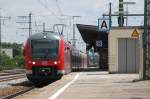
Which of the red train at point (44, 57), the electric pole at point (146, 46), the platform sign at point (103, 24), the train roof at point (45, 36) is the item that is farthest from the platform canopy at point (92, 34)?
the electric pole at point (146, 46)

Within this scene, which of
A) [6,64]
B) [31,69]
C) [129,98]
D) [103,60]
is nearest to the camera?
[129,98]

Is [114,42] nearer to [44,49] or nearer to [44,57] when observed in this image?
[44,49]

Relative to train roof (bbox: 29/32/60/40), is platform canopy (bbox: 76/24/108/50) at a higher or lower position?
→ higher

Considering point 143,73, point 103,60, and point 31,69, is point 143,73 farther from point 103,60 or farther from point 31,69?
point 103,60

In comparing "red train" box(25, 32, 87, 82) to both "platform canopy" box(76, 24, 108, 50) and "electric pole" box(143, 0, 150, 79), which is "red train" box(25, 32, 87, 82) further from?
"platform canopy" box(76, 24, 108, 50)

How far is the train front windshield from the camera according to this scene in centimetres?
3397

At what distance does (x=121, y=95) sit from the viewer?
2089cm

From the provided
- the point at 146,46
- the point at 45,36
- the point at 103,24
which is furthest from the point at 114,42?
the point at 146,46

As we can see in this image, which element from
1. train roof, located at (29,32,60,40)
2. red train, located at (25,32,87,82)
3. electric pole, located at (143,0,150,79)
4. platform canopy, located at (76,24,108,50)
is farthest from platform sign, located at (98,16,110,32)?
electric pole, located at (143,0,150,79)

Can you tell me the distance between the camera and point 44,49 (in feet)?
112

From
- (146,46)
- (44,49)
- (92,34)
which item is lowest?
(44,49)

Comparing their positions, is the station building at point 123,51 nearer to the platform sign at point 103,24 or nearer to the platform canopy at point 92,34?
the platform sign at point 103,24

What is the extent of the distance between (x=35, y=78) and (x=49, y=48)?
2047 mm

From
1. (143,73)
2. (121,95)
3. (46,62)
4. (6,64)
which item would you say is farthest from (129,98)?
(6,64)
